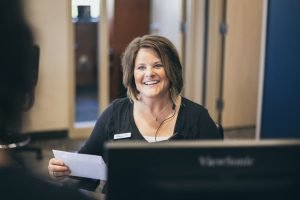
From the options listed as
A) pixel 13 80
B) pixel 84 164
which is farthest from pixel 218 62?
pixel 13 80

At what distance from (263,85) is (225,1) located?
112cm

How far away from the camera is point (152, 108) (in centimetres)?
221

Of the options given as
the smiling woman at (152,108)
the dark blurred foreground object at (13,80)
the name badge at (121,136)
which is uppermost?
the dark blurred foreground object at (13,80)

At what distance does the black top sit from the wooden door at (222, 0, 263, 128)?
112 inches

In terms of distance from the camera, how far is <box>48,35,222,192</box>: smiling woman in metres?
2.12

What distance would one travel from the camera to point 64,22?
453 cm

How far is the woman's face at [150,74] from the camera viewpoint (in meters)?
2.18

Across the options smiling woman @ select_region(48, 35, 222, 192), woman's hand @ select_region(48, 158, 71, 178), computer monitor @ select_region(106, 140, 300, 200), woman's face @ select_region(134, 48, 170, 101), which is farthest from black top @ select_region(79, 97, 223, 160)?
computer monitor @ select_region(106, 140, 300, 200)

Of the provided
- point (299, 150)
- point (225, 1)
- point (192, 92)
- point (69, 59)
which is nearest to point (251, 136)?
point (192, 92)

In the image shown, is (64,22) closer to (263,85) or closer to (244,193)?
(263,85)

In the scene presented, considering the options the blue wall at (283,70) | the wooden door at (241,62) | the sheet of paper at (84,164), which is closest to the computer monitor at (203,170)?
the sheet of paper at (84,164)

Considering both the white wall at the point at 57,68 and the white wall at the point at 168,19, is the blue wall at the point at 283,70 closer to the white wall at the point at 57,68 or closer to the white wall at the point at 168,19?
the white wall at the point at 168,19

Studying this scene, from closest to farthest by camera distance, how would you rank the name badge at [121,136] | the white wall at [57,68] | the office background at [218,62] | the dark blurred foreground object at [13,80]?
the dark blurred foreground object at [13,80] < the name badge at [121,136] < the office background at [218,62] < the white wall at [57,68]

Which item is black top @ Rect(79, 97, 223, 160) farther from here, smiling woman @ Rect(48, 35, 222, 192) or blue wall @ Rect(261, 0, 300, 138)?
blue wall @ Rect(261, 0, 300, 138)
